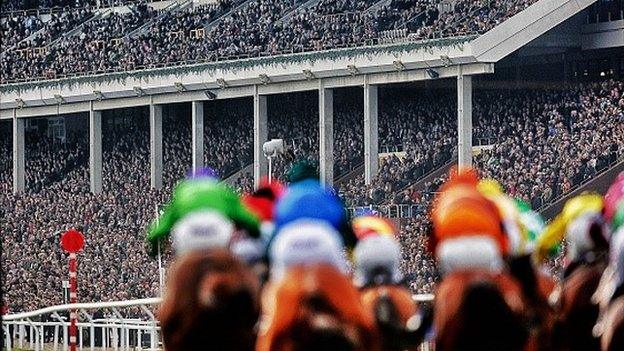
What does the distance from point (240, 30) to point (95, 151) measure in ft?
14.5

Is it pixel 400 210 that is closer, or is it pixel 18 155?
pixel 400 210

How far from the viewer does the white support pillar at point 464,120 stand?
38969mm

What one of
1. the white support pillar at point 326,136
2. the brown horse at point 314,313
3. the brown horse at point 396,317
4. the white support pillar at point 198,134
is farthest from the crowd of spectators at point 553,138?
the brown horse at point 314,313

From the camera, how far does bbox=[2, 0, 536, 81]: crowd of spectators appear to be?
43.6 m

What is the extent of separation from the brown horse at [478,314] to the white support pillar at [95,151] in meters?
40.8

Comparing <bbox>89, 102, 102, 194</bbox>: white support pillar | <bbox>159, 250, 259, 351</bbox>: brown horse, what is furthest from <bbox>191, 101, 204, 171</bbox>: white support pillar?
<bbox>159, 250, 259, 351</bbox>: brown horse

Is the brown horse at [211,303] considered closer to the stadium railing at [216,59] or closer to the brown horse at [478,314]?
the brown horse at [478,314]

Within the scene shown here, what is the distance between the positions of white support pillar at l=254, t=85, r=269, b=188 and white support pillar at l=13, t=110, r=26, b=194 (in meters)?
8.95

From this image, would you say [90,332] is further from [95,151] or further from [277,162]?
[95,151]

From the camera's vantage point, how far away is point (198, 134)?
4759 cm

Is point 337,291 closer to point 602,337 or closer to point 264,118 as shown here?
point 602,337

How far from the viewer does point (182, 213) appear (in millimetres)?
10516

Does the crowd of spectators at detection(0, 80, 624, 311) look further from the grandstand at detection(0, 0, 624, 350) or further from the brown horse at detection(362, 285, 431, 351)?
the brown horse at detection(362, 285, 431, 351)

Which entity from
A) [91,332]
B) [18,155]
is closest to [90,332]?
[91,332]
